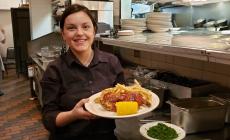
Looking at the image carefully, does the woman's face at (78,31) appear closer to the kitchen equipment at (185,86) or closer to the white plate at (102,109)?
the white plate at (102,109)

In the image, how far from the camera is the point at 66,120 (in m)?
1.29

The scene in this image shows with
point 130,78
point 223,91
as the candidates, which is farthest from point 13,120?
point 223,91

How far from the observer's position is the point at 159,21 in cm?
242

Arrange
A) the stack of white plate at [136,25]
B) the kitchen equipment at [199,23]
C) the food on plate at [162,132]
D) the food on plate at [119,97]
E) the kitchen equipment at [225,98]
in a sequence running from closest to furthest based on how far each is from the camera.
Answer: the food on plate at [119,97], the food on plate at [162,132], the kitchen equipment at [225,98], the kitchen equipment at [199,23], the stack of white plate at [136,25]

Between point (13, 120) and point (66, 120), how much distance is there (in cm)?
341

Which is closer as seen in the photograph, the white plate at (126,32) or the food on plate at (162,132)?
the food on plate at (162,132)

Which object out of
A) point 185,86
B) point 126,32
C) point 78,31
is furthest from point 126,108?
point 126,32

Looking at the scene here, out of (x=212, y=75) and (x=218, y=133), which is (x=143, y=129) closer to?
(x=218, y=133)

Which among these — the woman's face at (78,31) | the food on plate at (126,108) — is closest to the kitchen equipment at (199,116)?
the food on plate at (126,108)

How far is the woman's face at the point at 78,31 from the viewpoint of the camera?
4.35 feet

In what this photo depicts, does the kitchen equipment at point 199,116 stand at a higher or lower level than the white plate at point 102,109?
lower

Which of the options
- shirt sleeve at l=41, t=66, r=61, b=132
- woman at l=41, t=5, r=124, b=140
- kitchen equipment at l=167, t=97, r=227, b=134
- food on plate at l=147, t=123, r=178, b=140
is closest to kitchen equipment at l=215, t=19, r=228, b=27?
kitchen equipment at l=167, t=97, r=227, b=134

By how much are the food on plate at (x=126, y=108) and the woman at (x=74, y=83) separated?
15 cm

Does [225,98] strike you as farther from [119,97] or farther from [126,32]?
[126,32]
